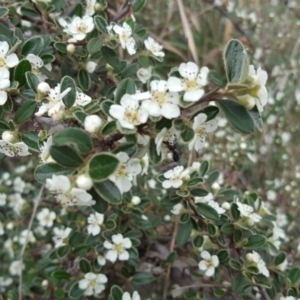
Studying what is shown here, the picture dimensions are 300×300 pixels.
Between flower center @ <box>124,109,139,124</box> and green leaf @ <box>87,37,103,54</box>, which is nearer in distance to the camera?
flower center @ <box>124,109,139,124</box>

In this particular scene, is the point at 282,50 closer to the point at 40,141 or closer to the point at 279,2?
the point at 279,2

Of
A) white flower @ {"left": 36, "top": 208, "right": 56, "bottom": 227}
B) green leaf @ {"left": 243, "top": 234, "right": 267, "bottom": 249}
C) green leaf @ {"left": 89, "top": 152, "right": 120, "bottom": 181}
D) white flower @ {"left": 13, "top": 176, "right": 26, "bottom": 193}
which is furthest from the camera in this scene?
white flower @ {"left": 13, "top": 176, "right": 26, "bottom": 193}

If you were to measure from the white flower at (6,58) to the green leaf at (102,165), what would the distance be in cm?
38

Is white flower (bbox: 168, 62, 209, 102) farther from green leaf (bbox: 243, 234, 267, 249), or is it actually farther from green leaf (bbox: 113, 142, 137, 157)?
green leaf (bbox: 243, 234, 267, 249)

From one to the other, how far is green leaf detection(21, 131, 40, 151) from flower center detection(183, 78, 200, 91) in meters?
0.35

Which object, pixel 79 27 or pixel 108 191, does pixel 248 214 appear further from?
pixel 79 27

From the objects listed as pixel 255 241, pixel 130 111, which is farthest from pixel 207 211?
pixel 130 111

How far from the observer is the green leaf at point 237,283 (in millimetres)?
1241

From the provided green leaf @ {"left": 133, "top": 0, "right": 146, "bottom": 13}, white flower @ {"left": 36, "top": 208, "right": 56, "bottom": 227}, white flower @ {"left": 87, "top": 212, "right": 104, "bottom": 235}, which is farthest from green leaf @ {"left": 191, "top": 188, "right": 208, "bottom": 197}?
white flower @ {"left": 36, "top": 208, "right": 56, "bottom": 227}

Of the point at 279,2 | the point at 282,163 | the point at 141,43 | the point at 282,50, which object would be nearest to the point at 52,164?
the point at 141,43

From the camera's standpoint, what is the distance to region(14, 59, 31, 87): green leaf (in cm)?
103

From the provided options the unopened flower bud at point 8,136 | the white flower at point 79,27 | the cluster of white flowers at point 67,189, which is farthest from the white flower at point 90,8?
the cluster of white flowers at point 67,189

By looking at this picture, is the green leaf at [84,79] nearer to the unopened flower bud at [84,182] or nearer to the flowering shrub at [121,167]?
the flowering shrub at [121,167]

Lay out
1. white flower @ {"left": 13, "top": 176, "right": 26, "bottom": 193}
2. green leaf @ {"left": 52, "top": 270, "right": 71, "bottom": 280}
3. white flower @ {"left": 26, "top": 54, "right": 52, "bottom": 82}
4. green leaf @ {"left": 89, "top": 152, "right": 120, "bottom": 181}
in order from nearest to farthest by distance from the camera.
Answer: green leaf @ {"left": 89, "top": 152, "right": 120, "bottom": 181} < white flower @ {"left": 26, "top": 54, "right": 52, "bottom": 82} < green leaf @ {"left": 52, "top": 270, "right": 71, "bottom": 280} < white flower @ {"left": 13, "top": 176, "right": 26, "bottom": 193}
